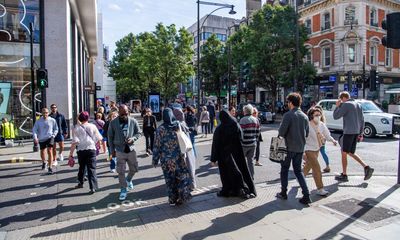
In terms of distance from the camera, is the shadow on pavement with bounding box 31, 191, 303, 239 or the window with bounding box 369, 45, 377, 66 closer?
the shadow on pavement with bounding box 31, 191, 303, 239

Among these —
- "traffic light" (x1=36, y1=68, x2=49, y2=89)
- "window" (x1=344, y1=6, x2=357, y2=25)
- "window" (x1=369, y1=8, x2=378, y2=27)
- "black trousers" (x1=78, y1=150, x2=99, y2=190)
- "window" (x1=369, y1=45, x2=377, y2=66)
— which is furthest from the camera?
"window" (x1=369, y1=45, x2=377, y2=66)

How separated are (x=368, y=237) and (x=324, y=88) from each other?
1360 inches

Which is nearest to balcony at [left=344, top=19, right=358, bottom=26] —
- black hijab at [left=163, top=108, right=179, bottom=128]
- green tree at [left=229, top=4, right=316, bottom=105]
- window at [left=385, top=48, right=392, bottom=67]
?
window at [left=385, top=48, right=392, bottom=67]

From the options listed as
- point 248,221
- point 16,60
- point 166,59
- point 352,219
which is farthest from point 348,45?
point 248,221

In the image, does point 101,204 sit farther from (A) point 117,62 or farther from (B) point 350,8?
(A) point 117,62

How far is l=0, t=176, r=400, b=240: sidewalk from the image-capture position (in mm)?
4387

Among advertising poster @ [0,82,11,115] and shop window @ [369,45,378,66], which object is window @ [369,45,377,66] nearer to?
shop window @ [369,45,378,66]

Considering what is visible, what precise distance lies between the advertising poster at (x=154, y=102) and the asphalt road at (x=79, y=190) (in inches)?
643

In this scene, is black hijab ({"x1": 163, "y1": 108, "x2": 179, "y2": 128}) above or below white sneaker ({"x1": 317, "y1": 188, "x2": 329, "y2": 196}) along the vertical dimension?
above

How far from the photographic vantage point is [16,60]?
15273mm

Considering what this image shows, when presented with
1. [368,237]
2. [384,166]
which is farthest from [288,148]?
[384,166]

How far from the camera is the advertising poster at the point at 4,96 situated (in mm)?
15039

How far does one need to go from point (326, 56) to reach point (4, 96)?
32.1 metres

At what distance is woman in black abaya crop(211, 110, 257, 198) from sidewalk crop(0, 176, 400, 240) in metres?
0.22
